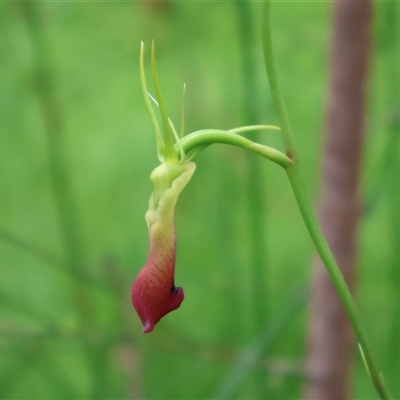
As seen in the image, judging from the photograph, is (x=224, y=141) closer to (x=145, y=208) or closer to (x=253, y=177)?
(x=253, y=177)

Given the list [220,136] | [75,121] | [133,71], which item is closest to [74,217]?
[75,121]

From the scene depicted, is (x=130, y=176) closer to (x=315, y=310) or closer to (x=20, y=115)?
(x=20, y=115)

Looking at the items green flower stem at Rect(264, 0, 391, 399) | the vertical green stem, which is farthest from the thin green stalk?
green flower stem at Rect(264, 0, 391, 399)

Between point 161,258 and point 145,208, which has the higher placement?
point 161,258

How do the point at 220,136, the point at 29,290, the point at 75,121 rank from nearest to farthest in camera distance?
the point at 220,136 → the point at 29,290 → the point at 75,121

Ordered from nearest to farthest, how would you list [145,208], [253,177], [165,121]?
[165,121] < [253,177] < [145,208]

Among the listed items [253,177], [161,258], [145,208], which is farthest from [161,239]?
[145,208]

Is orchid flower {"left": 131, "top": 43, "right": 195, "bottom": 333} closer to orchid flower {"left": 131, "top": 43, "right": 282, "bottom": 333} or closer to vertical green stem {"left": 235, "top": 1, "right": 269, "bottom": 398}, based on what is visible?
orchid flower {"left": 131, "top": 43, "right": 282, "bottom": 333}
